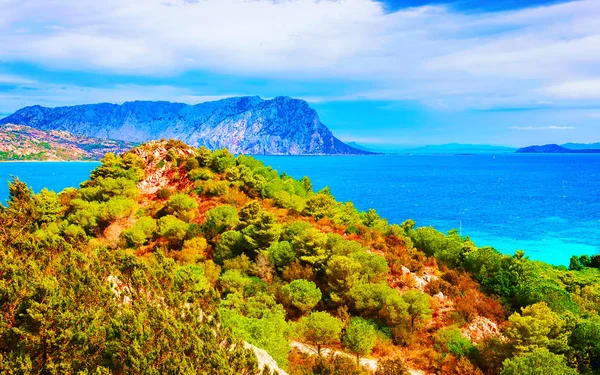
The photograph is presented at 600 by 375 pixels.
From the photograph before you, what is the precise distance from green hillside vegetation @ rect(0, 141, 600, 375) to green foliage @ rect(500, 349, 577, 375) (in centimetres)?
9

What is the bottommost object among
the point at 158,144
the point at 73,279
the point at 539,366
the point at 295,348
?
the point at 295,348

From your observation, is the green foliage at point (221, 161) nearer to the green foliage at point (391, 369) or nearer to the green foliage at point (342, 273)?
the green foliage at point (342, 273)

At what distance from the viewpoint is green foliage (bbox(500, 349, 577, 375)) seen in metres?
18.3

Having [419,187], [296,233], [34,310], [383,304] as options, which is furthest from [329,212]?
[419,187]

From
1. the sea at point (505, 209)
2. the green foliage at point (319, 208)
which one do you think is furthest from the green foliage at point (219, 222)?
the sea at point (505, 209)

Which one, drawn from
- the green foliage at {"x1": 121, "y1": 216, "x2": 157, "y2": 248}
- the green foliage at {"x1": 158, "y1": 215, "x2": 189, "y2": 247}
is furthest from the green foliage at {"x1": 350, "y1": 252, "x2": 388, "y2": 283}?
the green foliage at {"x1": 121, "y1": 216, "x2": 157, "y2": 248}

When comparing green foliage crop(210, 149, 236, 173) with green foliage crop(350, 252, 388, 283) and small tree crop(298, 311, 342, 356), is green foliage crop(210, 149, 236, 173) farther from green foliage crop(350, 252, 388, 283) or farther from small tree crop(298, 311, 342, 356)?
small tree crop(298, 311, 342, 356)

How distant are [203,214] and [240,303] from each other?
68.7ft

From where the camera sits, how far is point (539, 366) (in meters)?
18.7

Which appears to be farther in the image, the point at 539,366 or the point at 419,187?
the point at 419,187

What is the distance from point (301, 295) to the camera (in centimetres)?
2656

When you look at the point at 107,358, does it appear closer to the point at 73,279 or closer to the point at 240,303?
the point at 73,279

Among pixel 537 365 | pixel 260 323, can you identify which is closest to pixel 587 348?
pixel 537 365

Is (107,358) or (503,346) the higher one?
(107,358)
